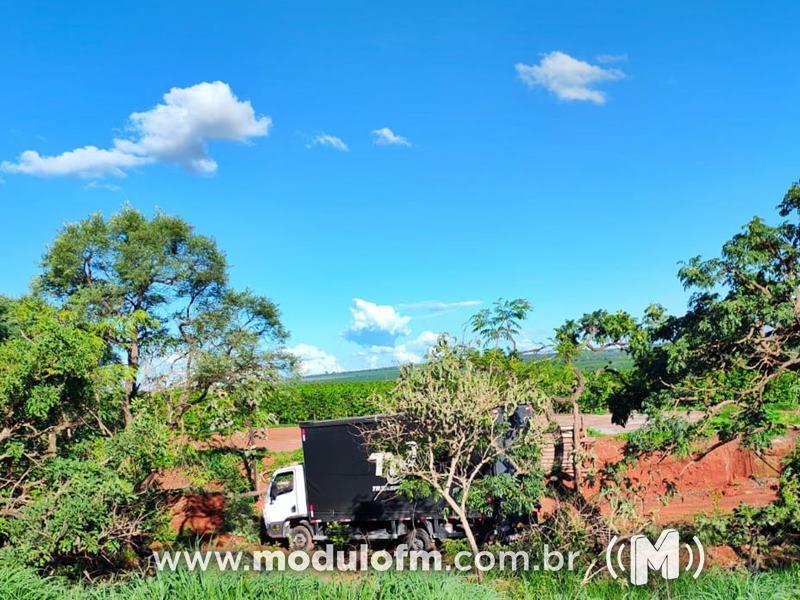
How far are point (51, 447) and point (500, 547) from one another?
7.54 metres

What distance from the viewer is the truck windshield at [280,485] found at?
16453 millimetres

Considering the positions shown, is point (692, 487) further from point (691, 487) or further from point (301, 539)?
point (301, 539)

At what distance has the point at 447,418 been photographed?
28.6 feet

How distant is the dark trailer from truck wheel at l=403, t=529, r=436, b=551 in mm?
358

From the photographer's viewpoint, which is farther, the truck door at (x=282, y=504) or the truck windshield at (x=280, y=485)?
the truck windshield at (x=280, y=485)

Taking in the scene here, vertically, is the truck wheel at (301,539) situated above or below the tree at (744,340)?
below

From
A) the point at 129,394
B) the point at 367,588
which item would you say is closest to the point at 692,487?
the point at 367,588

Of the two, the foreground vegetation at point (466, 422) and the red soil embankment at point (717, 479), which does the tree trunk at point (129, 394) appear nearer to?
the foreground vegetation at point (466, 422)

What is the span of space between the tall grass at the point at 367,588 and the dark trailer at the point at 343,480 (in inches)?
258

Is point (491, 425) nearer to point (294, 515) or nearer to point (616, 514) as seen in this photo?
point (616, 514)

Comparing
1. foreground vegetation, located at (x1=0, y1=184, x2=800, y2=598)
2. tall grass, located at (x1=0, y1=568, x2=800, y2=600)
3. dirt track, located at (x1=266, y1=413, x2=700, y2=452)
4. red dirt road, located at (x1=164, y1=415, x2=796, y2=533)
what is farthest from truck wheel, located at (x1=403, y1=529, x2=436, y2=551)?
dirt track, located at (x1=266, y1=413, x2=700, y2=452)

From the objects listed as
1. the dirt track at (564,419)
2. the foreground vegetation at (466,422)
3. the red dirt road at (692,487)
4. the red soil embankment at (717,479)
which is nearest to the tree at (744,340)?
the foreground vegetation at (466,422)

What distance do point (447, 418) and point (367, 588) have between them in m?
2.45

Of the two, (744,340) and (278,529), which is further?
(278,529)
